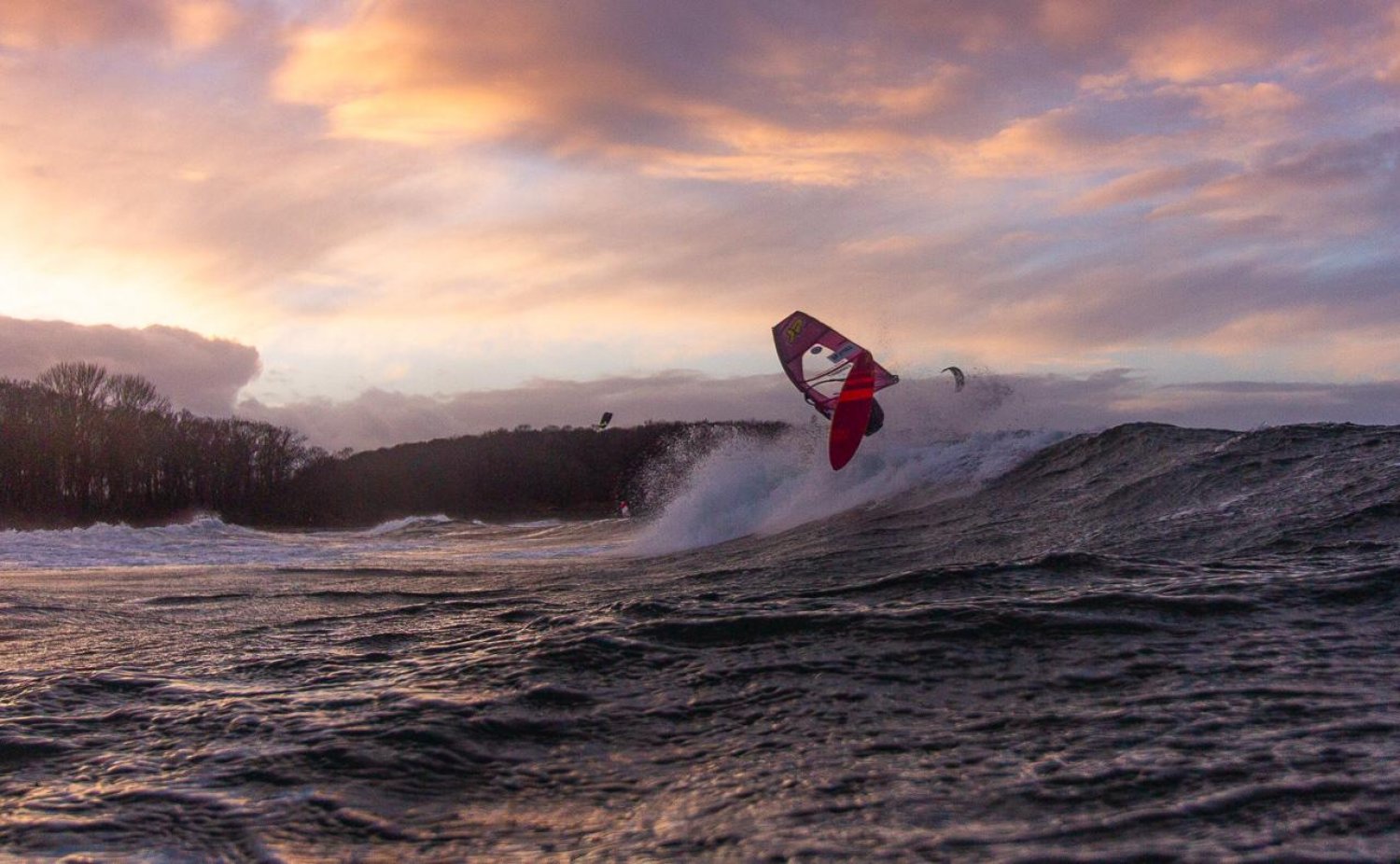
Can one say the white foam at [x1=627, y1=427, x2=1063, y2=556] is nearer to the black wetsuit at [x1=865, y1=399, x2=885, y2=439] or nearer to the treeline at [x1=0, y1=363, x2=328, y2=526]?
the black wetsuit at [x1=865, y1=399, x2=885, y2=439]

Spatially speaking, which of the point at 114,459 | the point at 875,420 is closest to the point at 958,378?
the point at 875,420

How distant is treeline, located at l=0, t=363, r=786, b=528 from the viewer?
5100 centimetres

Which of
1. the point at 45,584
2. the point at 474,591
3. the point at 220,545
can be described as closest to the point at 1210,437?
the point at 474,591

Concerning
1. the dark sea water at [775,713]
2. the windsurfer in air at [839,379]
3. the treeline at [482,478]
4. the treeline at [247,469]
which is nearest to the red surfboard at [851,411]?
the windsurfer in air at [839,379]

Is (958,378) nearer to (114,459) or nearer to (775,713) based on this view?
(775,713)

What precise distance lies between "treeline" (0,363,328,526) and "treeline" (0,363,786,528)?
0.06 metres

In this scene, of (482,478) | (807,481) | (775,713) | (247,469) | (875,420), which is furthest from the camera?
(482,478)

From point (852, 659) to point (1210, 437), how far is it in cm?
923

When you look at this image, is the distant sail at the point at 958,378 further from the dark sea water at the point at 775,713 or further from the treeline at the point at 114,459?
the treeline at the point at 114,459

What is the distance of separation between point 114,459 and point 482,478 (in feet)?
81.2

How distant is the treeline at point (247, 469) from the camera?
167 feet

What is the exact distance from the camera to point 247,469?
198 ft

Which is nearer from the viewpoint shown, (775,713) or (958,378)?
(775,713)

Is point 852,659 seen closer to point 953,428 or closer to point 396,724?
point 396,724
